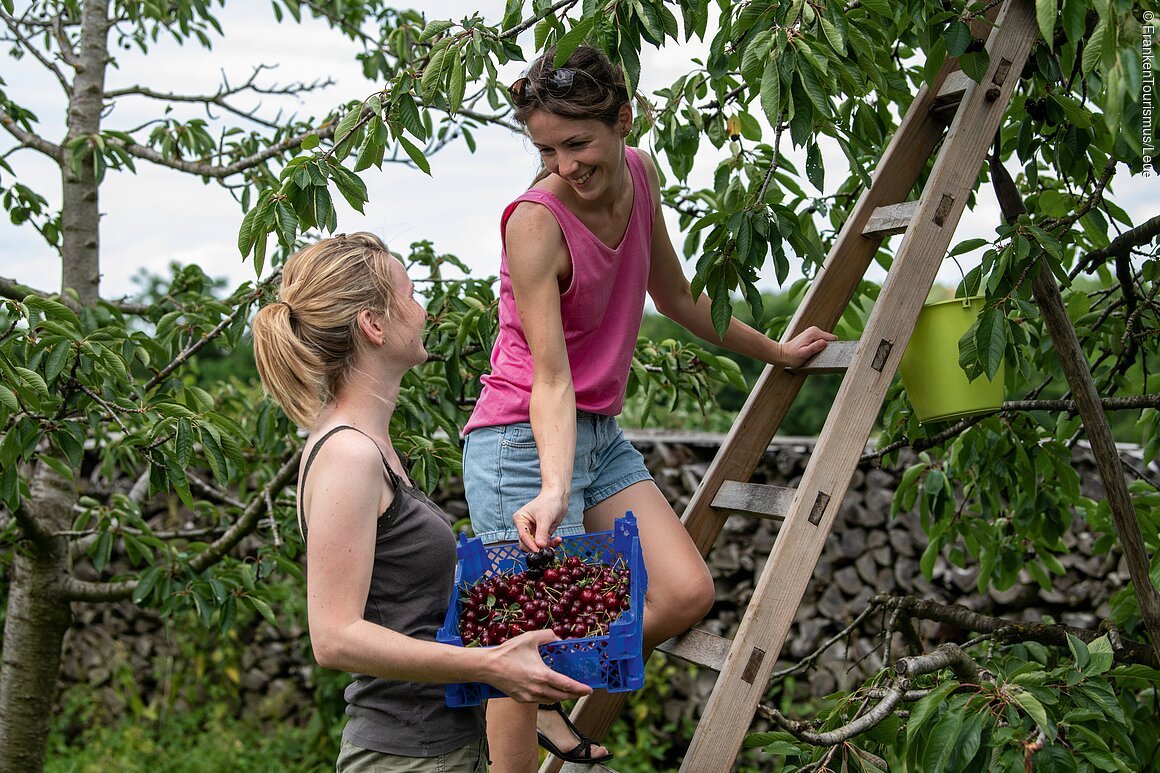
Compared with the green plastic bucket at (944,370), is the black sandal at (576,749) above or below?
below

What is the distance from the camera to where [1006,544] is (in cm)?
307

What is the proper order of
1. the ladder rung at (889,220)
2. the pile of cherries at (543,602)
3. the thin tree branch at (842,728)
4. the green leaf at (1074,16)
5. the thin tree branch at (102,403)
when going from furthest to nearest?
1. the thin tree branch at (102,403)
2. the ladder rung at (889,220)
3. the thin tree branch at (842,728)
4. the pile of cherries at (543,602)
5. the green leaf at (1074,16)

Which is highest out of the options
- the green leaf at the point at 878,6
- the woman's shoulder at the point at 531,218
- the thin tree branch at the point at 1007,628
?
the green leaf at the point at 878,6

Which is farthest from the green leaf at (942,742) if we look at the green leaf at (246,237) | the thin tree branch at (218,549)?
the thin tree branch at (218,549)

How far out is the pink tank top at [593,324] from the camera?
1.93 m

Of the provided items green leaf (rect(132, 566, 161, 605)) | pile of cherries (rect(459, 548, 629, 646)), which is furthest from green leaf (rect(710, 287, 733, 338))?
green leaf (rect(132, 566, 161, 605))

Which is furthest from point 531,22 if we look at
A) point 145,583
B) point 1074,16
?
point 145,583

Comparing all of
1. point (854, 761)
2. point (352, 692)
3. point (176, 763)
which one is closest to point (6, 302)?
point (352, 692)

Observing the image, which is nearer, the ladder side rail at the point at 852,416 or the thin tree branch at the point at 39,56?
the ladder side rail at the point at 852,416

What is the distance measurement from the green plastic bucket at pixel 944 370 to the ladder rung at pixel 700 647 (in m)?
0.70

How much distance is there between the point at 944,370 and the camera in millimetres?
2201

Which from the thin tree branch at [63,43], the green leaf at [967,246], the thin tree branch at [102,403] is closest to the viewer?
the green leaf at [967,246]

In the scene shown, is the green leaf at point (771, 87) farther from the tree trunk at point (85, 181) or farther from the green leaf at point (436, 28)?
the tree trunk at point (85, 181)

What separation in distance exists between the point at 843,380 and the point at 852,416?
72mm
